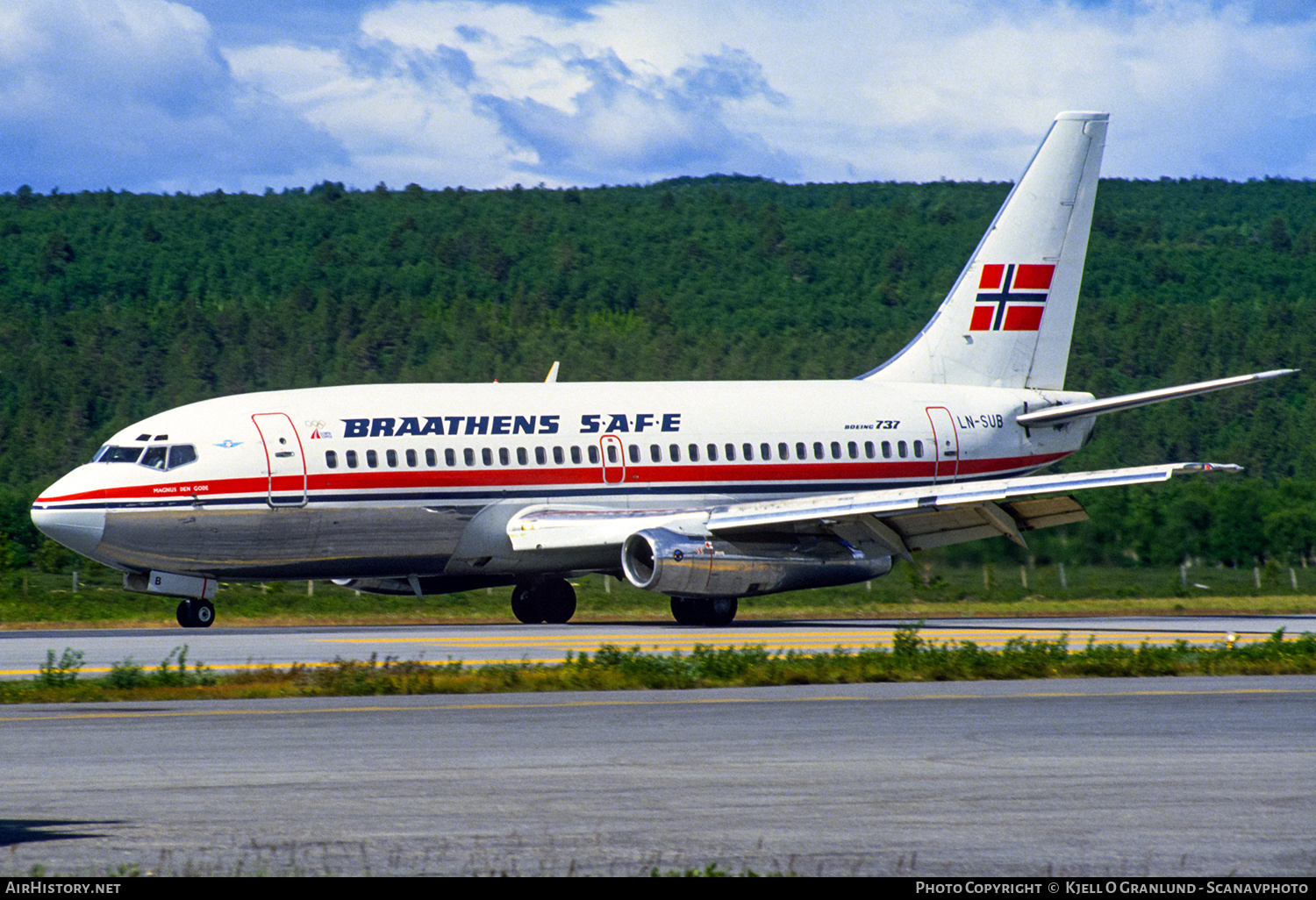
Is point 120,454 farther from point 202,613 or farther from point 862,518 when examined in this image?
point 862,518

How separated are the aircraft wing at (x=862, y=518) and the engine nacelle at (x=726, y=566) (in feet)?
1.18

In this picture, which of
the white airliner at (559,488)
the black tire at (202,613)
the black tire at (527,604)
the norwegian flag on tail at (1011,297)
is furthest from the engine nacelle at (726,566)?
the norwegian flag on tail at (1011,297)

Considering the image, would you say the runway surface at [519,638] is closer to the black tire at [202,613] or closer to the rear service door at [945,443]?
the black tire at [202,613]

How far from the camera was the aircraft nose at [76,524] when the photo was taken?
97.3 ft

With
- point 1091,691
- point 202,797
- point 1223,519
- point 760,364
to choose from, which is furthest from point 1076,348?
point 202,797

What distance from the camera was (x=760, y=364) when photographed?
127 m

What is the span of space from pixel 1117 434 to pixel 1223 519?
5519 cm

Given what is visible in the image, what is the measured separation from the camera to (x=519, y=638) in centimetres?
2920

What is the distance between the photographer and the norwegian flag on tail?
4053cm

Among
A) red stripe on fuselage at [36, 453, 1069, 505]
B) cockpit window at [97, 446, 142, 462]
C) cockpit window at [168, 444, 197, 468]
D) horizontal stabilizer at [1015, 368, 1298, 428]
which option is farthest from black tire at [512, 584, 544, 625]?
horizontal stabilizer at [1015, 368, 1298, 428]

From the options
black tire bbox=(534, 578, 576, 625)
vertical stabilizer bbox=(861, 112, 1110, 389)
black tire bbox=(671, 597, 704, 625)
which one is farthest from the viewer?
vertical stabilizer bbox=(861, 112, 1110, 389)

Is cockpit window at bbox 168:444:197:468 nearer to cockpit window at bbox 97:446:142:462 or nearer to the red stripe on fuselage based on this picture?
the red stripe on fuselage

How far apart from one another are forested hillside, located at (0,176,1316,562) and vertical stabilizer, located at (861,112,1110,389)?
136 ft

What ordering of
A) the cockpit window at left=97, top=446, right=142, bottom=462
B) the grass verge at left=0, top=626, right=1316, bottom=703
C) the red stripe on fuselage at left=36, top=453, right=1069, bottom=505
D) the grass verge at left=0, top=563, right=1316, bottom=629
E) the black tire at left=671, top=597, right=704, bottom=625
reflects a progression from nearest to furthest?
the grass verge at left=0, top=626, right=1316, bottom=703
the red stripe on fuselage at left=36, top=453, right=1069, bottom=505
the cockpit window at left=97, top=446, right=142, bottom=462
the black tire at left=671, top=597, right=704, bottom=625
the grass verge at left=0, top=563, right=1316, bottom=629
